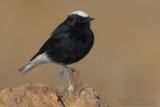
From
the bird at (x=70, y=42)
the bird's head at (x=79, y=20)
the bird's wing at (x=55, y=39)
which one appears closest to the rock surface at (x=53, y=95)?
the bird at (x=70, y=42)

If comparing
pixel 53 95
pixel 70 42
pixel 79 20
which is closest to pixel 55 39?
pixel 70 42

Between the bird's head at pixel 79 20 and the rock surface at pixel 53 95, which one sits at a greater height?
the bird's head at pixel 79 20

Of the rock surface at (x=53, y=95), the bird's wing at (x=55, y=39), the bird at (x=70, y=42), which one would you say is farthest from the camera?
the bird's wing at (x=55, y=39)

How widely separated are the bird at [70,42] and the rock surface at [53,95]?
1.81 meters

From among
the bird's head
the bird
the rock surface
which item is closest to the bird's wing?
the bird

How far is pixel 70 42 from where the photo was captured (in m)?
10.0

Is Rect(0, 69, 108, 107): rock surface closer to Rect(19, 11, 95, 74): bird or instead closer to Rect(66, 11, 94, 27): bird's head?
Rect(19, 11, 95, 74): bird

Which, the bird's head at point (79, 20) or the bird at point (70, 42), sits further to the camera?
the bird's head at point (79, 20)

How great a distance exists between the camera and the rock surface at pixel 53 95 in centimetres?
708

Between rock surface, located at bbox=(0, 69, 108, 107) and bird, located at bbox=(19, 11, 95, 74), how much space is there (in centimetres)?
181

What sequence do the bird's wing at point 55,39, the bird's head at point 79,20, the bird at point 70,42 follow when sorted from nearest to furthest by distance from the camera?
the bird at point 70,42, the bird's wing at point 55,39, the bird's head at point 79,20

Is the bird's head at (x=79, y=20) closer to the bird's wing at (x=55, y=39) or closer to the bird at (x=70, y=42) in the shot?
the bird at (x=70, y=42)

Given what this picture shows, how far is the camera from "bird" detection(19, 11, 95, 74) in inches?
393

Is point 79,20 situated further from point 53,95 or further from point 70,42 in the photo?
point 53,95
